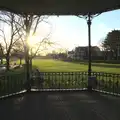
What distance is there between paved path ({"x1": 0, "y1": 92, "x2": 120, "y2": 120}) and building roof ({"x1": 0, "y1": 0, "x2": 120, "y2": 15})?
3.42m

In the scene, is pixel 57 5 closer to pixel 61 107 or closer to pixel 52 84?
pixel 61 107

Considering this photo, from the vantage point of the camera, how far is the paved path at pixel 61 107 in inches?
262

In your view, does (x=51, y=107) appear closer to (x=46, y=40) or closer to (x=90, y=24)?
(x=90, y=24)

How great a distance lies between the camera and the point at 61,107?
25.4ft

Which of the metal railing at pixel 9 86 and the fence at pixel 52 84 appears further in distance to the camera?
the fence at pixel 52 84

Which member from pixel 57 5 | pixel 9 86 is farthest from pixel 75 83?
pixel 57 5

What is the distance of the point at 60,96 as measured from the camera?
960cm

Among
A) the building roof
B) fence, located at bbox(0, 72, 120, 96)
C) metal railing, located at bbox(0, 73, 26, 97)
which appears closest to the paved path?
metal railing, located at bbox(0, 73, 26, 97)

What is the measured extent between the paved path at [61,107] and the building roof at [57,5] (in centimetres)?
342

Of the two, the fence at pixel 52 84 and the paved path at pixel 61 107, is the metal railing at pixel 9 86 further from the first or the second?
the paved path at pixel 61 107

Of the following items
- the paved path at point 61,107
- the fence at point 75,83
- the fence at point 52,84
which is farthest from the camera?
the fence at point 75,83

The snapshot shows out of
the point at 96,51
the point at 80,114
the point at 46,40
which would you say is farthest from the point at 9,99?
the point at 96,51

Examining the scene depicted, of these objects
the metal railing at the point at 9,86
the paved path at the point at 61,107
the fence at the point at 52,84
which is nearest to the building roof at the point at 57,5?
the fence at the point at 52,84

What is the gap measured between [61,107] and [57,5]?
359 cm
